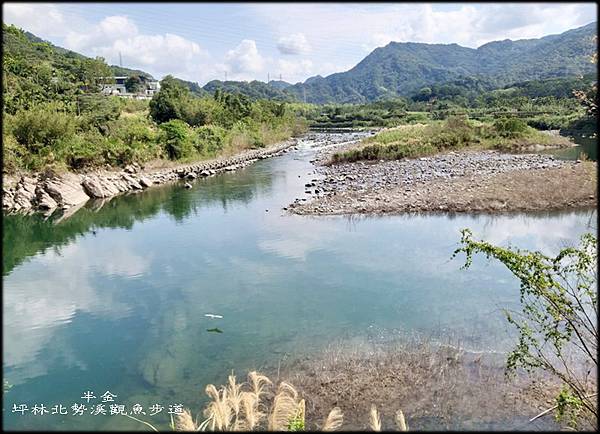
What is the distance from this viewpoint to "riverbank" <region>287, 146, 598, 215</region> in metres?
12.0

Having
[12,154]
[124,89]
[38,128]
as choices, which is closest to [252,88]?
[124,89]

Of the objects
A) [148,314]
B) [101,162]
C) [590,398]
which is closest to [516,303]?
[590,398]

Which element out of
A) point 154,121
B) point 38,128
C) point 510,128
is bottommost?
point 510,128

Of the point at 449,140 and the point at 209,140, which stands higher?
the point at 209,140

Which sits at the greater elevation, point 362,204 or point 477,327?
point 362,204

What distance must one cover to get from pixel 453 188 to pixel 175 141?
12.4m

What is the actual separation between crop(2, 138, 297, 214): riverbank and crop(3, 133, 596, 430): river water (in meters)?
1.28

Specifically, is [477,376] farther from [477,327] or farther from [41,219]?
[41,219]

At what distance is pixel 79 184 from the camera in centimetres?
1512

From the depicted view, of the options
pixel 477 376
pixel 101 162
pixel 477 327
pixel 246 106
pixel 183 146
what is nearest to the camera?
pixel 477 376

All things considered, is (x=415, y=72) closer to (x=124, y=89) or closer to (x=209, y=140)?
(x=124, y=89)

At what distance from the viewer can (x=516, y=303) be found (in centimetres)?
671

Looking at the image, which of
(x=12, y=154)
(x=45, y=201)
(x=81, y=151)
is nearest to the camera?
(x=45, y=201)

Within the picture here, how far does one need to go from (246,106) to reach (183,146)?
1182 centimetres
